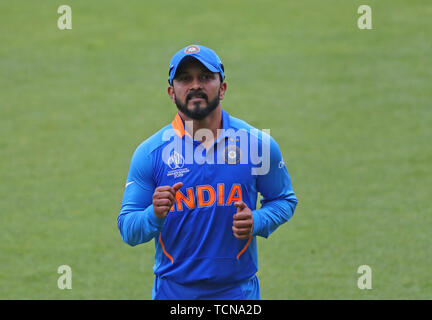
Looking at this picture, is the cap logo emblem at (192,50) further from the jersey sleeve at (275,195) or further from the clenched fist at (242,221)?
the clenched fist at (242,221)

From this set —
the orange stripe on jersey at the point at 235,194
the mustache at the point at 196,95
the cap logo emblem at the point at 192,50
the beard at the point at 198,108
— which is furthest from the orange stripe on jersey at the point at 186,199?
the cap logo emblem at the point at 192,50

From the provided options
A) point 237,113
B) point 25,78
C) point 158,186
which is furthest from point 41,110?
point 158,186

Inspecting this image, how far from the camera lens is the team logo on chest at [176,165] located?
4633 millimetres

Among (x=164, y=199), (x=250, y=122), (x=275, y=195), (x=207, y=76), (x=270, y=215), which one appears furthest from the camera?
(x=250, y=122)

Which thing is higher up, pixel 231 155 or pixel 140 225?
pixel 231 155

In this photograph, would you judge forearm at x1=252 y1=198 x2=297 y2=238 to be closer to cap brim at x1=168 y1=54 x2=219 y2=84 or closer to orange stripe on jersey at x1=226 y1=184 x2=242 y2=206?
orange stripe on jersey at x1=226 y1=184 x2=242 y2=206

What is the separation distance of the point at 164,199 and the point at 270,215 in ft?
2.41

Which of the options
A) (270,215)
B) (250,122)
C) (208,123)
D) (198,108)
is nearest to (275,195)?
(270,215)

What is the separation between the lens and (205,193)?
4.60 metres

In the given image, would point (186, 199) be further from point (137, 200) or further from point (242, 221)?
point (242, 221)

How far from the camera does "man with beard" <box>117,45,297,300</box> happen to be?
454 centimetres

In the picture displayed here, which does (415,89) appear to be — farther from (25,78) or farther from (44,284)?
(44,284)

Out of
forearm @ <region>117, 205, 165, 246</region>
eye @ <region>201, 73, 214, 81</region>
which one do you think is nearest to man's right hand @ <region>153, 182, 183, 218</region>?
forearm @ <region>117, 205, 165, 246</region>

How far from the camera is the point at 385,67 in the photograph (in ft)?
46.5
